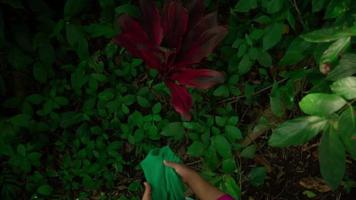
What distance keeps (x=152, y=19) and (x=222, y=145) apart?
1.94 ft

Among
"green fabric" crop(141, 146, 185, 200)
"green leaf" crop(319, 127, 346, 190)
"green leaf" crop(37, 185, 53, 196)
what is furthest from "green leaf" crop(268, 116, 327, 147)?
"green leaf" crop(37, 185, 53, 196)

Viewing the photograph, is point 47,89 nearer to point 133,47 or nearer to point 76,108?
point 76,108

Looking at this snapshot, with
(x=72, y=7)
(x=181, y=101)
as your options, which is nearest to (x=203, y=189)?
(x=181, y=101)

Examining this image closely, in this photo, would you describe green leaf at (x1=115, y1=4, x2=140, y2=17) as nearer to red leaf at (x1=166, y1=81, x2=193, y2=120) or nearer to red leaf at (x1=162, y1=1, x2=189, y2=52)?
red leaf at (x1=162, y1=1, x2=189, y2=52)

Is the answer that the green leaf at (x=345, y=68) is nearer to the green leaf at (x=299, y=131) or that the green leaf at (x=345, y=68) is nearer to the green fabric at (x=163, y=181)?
the green leaf at (x=299, y=131)

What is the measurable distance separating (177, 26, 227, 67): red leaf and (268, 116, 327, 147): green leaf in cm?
53

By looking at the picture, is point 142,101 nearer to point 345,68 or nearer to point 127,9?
point 127,9

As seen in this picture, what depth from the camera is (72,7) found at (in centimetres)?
155

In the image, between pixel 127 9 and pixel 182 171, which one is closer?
pixel 182 171

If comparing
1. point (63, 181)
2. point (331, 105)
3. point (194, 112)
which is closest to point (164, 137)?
point (194, 112)

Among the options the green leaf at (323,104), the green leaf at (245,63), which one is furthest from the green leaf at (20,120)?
the green leaf at (323,104)

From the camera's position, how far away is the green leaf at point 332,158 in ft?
3.10

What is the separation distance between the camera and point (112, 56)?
5.94 feet

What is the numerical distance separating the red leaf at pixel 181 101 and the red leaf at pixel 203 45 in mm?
91
